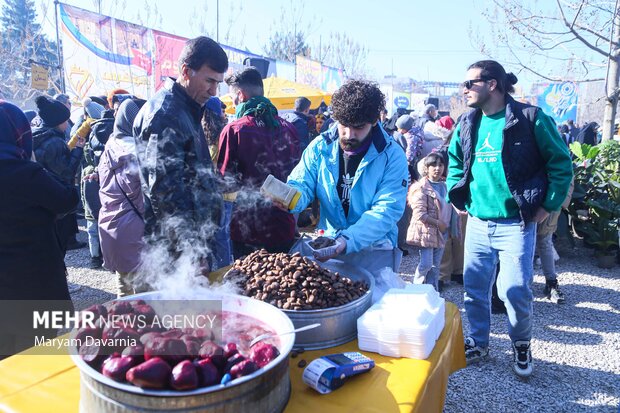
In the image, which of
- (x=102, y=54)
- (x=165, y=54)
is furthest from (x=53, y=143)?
(x=165, y=54)

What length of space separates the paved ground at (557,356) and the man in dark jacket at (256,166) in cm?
177

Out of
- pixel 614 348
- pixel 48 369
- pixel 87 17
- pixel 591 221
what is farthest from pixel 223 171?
pixel 87 17

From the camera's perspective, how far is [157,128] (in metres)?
2.31

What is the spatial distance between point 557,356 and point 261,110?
10.6 feet

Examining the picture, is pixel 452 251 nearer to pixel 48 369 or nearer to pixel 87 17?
pixel 48 369

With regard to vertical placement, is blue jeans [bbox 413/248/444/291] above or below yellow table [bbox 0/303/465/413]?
below

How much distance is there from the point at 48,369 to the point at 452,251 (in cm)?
471

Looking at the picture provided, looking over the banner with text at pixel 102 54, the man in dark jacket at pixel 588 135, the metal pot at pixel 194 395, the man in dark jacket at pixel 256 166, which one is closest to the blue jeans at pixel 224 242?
the man in dark jacket at pixel 256 166

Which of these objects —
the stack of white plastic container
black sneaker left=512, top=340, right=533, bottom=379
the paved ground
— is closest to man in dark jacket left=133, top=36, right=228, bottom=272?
the stack of white plastic container

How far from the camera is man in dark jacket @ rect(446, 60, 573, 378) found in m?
2.98

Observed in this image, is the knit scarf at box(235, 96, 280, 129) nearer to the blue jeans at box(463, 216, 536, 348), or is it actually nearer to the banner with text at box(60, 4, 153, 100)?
the blue jeans at box(463, 216, 536, 348)

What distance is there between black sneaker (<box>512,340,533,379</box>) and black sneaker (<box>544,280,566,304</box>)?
5.99 ft

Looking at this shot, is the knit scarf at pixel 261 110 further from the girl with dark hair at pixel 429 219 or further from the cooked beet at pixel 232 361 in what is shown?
the cooked beet at pixel 232 361

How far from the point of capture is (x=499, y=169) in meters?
3.09
